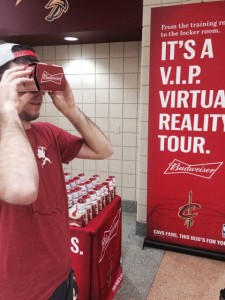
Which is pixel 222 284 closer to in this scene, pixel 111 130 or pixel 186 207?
pixel 186 207

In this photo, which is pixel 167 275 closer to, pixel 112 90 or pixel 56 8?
pixel 112 90

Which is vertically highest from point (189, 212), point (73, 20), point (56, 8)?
point (56, 8)

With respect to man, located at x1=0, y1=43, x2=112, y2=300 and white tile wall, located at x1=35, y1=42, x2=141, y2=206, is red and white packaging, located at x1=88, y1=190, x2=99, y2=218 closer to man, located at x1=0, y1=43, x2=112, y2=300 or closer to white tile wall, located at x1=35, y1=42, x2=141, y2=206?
man, located at x1=0, y1=43, x2=112, y2=300

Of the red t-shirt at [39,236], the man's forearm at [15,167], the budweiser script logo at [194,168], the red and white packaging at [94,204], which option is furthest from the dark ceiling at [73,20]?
the man's forearm at [15,167]

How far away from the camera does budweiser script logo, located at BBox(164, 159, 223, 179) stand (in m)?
2.64

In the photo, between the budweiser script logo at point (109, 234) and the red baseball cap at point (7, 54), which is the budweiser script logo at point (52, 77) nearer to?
the red baseball cap at point (7, 54)

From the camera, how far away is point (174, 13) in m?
2.54

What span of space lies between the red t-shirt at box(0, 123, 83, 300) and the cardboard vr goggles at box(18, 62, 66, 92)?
24 centimetres

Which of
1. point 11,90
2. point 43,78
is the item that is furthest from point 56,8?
point 11,90

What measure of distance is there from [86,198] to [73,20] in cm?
196

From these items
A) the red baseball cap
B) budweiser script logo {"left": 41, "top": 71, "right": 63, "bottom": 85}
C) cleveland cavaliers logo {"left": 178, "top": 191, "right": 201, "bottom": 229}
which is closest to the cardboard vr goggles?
budweiser script logo {"left": 41, "top": 71, "right": 63, "bottom": 85}

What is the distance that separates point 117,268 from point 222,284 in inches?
33.4

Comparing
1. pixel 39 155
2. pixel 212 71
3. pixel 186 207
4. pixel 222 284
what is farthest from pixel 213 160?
→ pixel 39 155

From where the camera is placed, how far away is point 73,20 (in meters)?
3.01
